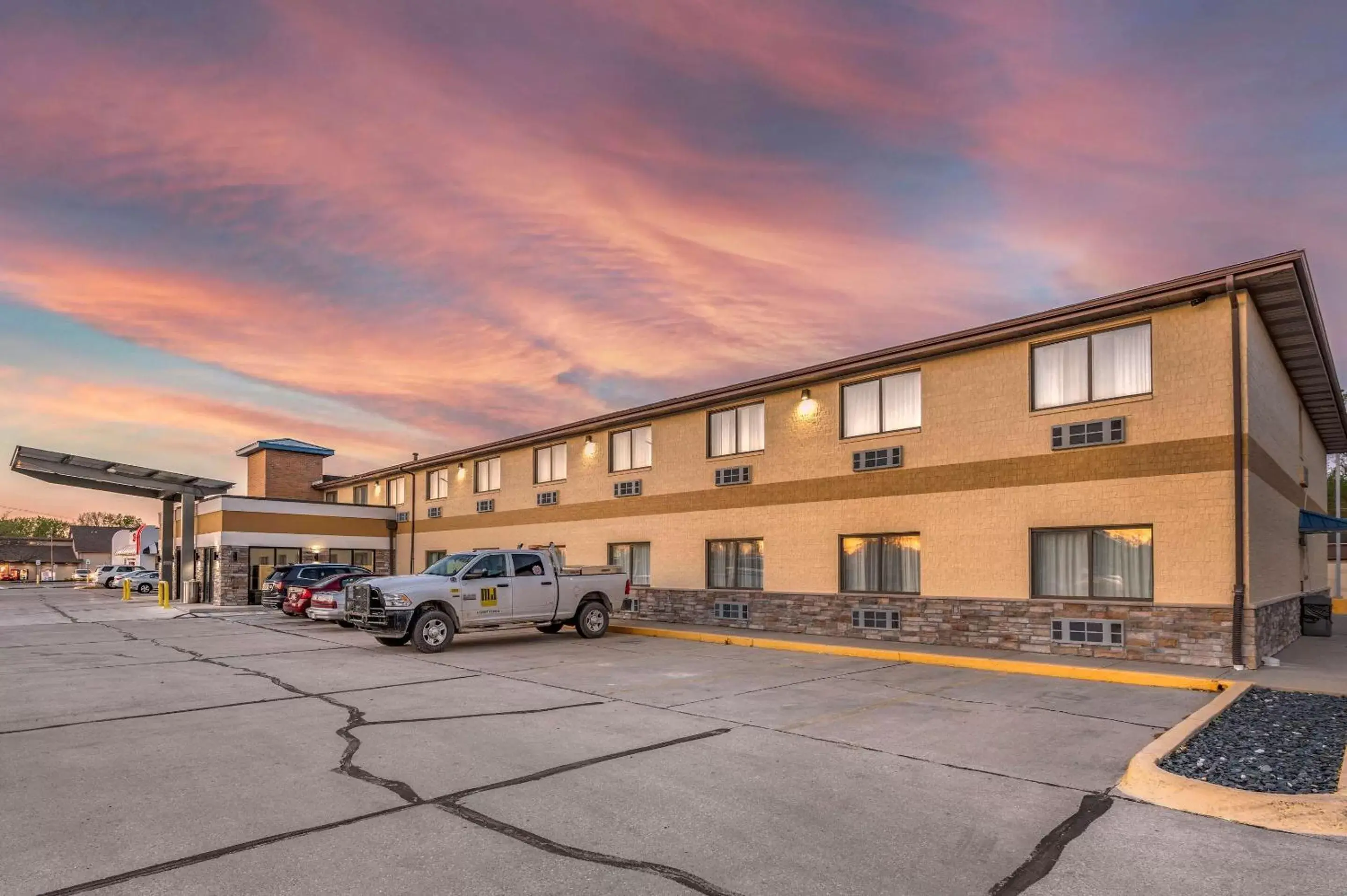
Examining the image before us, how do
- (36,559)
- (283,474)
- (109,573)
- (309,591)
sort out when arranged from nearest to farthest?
(309,591) → (283,474) → (109,573) → (36,559)

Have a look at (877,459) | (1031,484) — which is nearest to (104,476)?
(877,459)

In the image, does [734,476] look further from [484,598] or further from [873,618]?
[484,598]

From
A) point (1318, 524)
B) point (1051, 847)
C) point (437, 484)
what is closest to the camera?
Result: point (1051, 847)

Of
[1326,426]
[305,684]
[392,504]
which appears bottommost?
[305,684]

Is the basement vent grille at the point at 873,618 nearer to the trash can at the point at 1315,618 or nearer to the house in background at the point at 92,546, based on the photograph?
the trash can at the point at 1315,618

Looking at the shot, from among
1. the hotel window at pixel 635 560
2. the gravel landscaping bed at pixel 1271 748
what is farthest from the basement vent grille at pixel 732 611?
the gravel landscaping bed at pixel 1271 748

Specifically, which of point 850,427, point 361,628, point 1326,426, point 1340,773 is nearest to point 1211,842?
point 1340,773

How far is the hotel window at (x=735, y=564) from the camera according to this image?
2142cm

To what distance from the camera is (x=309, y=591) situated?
26.0 metres

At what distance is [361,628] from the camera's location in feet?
56.9

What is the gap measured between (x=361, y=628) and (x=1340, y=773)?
1579 cm

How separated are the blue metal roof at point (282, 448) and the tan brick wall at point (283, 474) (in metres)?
0.18

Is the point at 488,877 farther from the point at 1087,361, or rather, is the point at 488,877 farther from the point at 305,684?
the point at 1087,361

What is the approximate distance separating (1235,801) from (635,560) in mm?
19757
